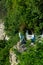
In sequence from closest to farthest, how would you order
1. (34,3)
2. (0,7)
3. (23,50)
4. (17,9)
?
(23,50) → (34,3) → (17,9) → (0,7)

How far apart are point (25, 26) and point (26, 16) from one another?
770mm

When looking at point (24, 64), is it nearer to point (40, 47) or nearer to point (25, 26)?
point (40, 47)

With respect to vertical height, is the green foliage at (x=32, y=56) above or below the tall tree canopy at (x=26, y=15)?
below

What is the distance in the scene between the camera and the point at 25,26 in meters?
15.2

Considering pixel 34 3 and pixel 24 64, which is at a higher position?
pixel 34 3

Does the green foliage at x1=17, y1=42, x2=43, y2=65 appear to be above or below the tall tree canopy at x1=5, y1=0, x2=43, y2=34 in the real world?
below

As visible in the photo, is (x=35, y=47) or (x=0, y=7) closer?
(x=35, y=47)

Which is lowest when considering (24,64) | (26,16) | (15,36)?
(24,64)

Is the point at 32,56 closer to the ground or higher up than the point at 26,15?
closer to the ground

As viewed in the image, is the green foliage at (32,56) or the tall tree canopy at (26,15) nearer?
the green foliage at (32,56)

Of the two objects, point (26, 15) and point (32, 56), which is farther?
point (26, 15)

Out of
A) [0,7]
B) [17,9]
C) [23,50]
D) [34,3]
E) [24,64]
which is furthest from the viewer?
[0,7]

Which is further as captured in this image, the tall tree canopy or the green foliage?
the tall tree canopy

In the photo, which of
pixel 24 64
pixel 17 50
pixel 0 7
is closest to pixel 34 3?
pixel 17 50
